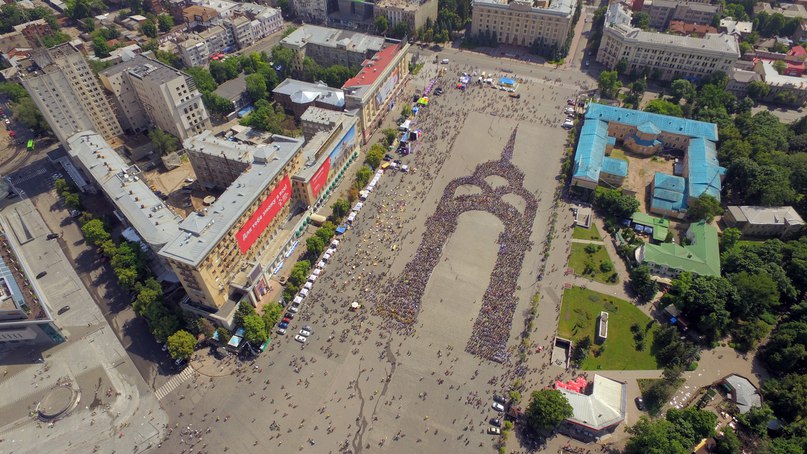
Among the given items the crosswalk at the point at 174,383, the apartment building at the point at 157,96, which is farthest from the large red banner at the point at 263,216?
the apartment building at the point at 157,96

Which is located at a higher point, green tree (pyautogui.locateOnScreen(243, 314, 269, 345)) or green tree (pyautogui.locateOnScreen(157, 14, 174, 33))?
green tree (pyautogui.locateOnScreen(157, 14, 174, 33))

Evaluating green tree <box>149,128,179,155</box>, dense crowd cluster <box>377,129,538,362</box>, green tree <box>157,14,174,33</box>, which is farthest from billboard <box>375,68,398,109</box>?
green tree <box>157,14,174,33</box>

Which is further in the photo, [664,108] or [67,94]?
[664,108]

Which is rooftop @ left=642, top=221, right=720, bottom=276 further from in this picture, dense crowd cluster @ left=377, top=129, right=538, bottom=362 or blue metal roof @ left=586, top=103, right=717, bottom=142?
blue metal roof @ left=586, top=103, right=717, bottom=142

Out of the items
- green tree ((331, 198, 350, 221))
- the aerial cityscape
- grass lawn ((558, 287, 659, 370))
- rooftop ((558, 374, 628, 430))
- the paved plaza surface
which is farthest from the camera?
green tree ((331, 198, 350, 221))

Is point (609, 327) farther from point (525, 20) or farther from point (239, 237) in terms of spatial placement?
point (525, 20)

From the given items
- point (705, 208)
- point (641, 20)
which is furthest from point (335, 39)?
point (705, 208)

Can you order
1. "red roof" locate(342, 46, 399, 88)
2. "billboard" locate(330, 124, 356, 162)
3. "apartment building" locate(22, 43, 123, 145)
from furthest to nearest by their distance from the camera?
"red roof" locate(342, 46, 399, 88)
"billboard" locate(330, 124, 356, 162)
"apartment building" locate(22, 43, 123, 145)

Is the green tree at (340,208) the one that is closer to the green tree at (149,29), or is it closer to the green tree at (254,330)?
the green tree at (254,330)
